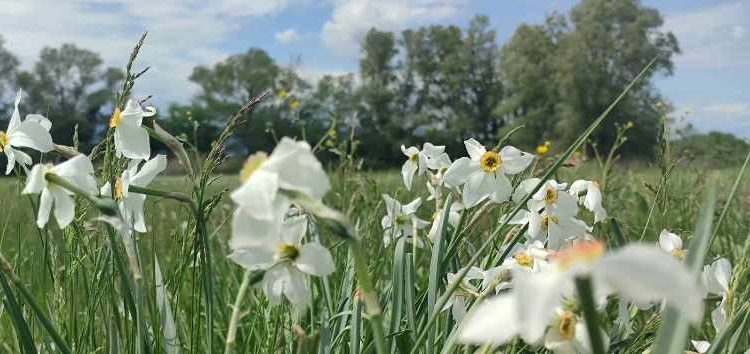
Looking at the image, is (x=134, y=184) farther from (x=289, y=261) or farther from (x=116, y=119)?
(x=289, y=261)

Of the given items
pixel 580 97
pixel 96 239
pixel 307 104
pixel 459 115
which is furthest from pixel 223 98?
pixel 96 239

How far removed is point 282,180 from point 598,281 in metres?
0.27

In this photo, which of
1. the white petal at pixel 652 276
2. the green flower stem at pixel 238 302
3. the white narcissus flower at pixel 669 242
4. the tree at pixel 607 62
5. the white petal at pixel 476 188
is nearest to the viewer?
the white petal at pixel 652 276

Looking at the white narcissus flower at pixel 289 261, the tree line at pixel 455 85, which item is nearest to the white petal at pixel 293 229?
the white narcissus flower at pixel 289 261

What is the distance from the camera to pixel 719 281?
3.68 feet

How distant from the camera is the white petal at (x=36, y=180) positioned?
2.95ft

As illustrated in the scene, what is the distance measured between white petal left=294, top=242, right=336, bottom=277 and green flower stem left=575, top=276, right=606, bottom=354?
0.36 m

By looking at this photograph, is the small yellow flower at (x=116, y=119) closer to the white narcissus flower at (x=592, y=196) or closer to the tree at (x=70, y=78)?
the white narcissus flower at (x=592, y=196)

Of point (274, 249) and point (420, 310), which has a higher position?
point (274, 249)

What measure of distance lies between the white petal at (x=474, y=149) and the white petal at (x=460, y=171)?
2cm

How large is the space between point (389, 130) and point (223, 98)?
11.3 meters

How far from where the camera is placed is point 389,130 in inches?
1898

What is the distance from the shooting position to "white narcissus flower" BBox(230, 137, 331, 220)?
566 mm

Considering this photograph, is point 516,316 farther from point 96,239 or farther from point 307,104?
point 307,104
